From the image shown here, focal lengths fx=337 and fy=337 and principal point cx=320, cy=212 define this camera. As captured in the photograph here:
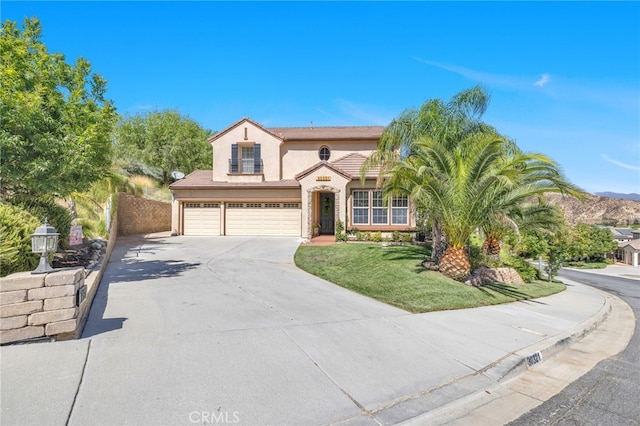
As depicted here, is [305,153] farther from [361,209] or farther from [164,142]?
[164,142]

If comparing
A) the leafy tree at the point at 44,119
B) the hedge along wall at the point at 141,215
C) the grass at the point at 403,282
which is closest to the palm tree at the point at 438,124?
the grass at the point at 403,282

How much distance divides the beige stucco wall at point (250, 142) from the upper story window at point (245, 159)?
233 millimetres

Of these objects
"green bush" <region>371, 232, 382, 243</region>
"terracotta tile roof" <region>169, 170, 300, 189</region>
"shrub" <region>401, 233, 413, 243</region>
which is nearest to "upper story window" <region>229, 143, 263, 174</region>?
"terracotta tile roof" <region>169, 170, 300, 189</region>

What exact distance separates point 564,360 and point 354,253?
9.78 meters

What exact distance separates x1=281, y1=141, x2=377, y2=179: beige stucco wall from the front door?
263 cm

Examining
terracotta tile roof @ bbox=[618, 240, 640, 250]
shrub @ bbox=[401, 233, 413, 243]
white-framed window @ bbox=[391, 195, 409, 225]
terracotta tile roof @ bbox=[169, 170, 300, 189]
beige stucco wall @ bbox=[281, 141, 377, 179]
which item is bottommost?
terracotta tile roof @ bbox=[618, 240, 640, 250]

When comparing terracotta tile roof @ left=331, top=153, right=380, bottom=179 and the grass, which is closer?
the grass

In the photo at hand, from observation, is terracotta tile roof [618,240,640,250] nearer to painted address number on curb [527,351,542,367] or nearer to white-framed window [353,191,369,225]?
white-framed window [353,191,369,225]

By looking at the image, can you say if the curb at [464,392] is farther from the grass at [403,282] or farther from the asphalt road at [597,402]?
the grass at [403,282]

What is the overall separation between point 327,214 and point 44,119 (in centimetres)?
1635

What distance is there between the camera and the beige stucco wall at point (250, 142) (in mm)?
22578

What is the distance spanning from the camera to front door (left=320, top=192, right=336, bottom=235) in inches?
885

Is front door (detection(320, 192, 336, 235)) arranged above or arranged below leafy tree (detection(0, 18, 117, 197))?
below

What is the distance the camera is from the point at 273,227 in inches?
864
